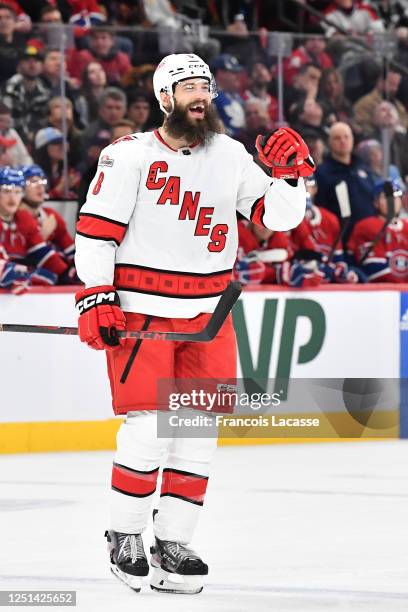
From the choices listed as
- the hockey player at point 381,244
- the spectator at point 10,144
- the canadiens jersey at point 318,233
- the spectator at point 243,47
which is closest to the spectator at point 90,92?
the spectator at point 10,144

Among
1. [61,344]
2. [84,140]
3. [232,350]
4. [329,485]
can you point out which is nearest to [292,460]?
[329,485]

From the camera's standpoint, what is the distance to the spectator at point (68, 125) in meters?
8.10

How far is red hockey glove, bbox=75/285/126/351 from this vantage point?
430 cm

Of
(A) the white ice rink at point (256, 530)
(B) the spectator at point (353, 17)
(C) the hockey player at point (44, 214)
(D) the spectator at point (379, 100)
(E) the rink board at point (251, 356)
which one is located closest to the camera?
(A) the white ice rink at point (256, 530)

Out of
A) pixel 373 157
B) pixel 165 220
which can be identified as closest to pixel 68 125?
pixel 373 157

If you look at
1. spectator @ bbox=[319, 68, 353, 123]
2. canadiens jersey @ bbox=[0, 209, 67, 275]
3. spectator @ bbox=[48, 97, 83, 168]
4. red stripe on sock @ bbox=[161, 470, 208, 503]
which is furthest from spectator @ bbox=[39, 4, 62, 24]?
red stripe on sock @ bbox=[161, 470, 208, 503]

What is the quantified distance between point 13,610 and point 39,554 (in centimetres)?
85

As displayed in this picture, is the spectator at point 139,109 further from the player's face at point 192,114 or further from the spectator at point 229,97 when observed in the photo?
the player's face at point 192,114

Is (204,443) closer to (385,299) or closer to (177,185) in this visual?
(177,185)

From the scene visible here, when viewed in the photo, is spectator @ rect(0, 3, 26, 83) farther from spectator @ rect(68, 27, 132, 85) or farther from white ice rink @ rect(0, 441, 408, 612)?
white ice rink @ rect(0, 441, 408, 612)

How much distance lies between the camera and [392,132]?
9133 mm

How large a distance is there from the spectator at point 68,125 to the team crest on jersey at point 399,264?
1766 mm

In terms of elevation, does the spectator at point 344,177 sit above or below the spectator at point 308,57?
below

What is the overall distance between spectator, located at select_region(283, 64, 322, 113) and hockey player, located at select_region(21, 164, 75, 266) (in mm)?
1700
